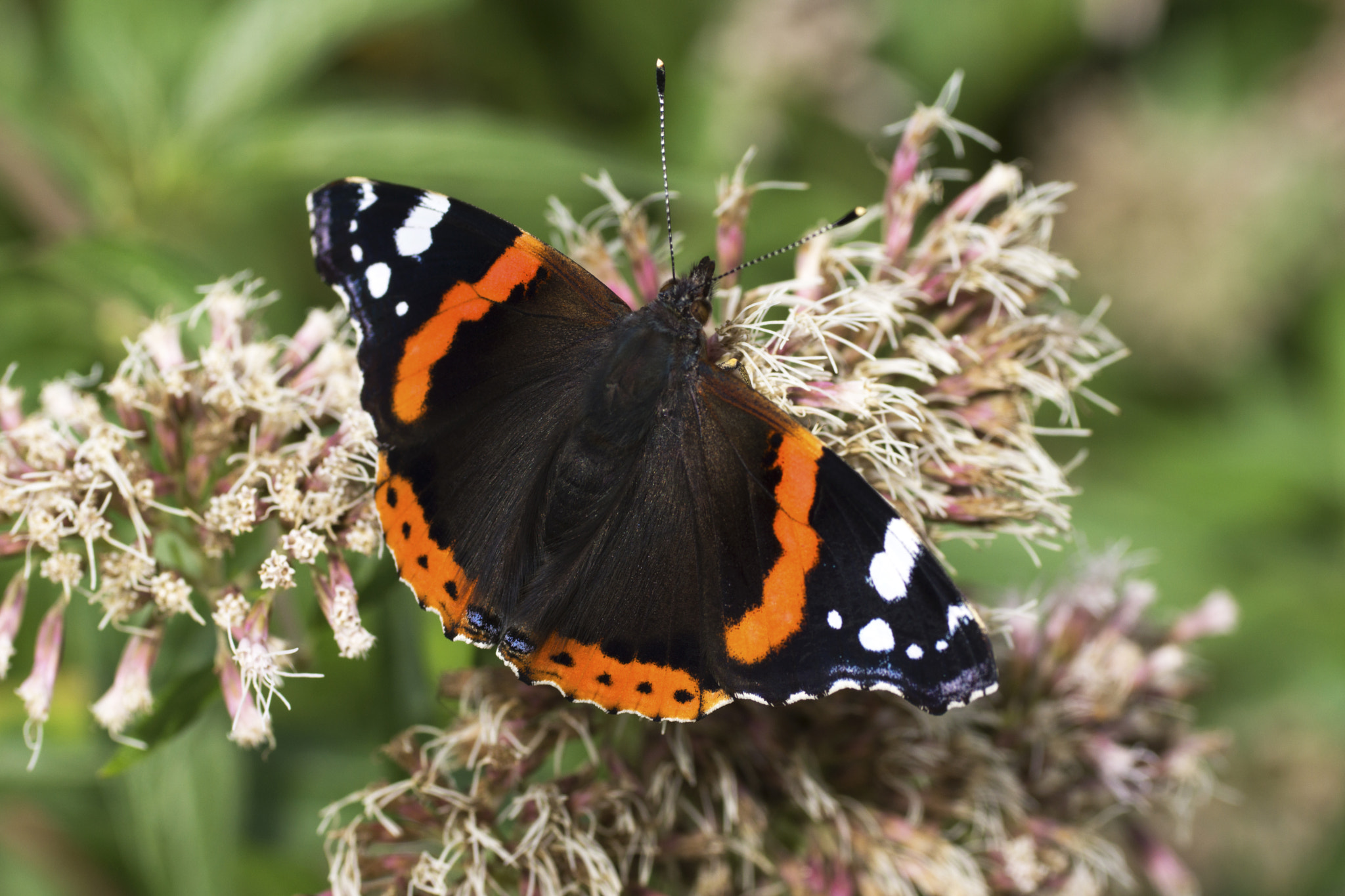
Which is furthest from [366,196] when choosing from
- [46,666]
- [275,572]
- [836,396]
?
[46,666]

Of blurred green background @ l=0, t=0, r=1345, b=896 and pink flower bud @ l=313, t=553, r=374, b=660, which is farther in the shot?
blurred green background @ l=0, t=0, r=1345, b=896

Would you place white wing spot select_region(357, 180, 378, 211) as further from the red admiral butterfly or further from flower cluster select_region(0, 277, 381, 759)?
flower cluster select_region(0, 277, 381, 759)

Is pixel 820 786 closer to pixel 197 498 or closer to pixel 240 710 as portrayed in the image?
pixel 240 710

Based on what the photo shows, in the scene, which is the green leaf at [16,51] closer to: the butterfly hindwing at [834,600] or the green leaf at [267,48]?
the green leaf at [267,48]

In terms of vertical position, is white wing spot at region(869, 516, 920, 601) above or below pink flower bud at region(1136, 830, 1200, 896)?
above

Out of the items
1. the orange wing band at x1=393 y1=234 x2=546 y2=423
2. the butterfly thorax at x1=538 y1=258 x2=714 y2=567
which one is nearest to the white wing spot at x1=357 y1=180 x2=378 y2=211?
the orange wing band at x1=393 y1=234 x2=546 y2=423

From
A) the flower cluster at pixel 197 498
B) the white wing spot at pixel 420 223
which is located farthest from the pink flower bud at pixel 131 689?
the white wing spot at pixel 420 223
